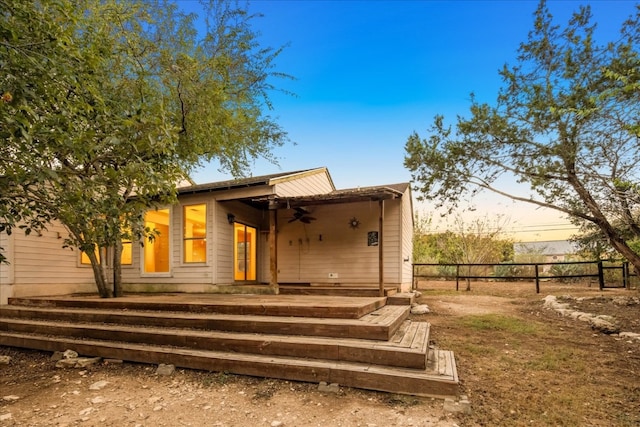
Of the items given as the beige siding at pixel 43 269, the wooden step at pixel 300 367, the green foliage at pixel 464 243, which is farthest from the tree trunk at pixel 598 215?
the beige siding at pixel 43 269

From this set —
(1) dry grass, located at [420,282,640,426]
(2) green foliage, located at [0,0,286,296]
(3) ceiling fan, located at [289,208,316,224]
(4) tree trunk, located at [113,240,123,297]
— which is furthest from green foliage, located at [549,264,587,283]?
(4) tree trunk, located at [113,240,123,297]

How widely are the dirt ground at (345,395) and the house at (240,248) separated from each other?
3428 mm

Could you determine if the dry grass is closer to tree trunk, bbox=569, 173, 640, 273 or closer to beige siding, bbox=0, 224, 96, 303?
tree trunk, bbox=569, 173, 640, 273

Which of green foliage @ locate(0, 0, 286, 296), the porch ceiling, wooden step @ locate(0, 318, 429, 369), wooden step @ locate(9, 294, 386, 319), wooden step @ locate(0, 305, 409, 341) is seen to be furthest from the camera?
the porch ceiling

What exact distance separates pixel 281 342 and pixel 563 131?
22.1 feet

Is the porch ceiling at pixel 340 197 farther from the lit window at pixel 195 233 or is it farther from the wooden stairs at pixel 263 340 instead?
the wooden stairs at pixel 263 340

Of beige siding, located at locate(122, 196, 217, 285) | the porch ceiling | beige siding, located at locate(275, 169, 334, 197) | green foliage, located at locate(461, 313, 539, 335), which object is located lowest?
green foliage, located at locate(461, 313, 539, 335)

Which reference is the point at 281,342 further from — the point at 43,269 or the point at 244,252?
the point at 43,269

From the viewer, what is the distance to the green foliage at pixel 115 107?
3137 mm

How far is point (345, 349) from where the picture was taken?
12.2ft

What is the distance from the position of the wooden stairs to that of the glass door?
11.4 ft

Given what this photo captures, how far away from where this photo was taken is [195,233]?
8914 millimetres

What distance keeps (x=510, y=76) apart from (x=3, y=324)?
11427mm

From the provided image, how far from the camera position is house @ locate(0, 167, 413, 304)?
7.98 meters
